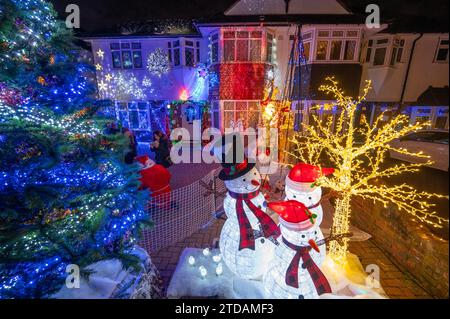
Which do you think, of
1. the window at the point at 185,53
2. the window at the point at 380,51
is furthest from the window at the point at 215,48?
the window at the point at 380,51

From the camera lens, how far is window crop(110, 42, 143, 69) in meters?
12.8

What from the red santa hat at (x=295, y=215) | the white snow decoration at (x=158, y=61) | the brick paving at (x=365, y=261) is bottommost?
the brick paving at (x=365, y=261)

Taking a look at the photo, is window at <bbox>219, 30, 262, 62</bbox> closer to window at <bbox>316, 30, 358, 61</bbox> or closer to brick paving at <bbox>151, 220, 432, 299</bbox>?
window at <bbox>316, 30, 358, 61</bbox>

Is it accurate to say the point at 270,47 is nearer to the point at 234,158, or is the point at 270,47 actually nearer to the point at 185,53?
the point at 185,53

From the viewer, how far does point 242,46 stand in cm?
1115

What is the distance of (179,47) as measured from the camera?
1224 centimetres

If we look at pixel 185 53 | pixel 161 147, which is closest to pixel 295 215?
pixel 161 147

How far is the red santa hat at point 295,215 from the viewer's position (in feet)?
8.71

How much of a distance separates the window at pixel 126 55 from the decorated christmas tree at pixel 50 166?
11271 millimetres

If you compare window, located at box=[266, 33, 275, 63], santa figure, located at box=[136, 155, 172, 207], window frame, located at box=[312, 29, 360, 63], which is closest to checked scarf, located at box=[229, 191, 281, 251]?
santa figure, located at box=[136, 155, 172, 207]

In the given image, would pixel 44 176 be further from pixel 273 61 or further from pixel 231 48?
pixel 273 61

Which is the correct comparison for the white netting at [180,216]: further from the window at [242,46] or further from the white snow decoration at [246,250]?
→ the window at [242,46]

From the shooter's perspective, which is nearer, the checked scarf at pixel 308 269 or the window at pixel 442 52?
the checked scarf at pixel 308 269

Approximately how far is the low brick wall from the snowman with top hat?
2609 millimetres
